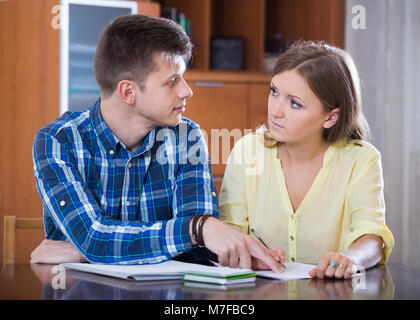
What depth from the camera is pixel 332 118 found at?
5.64ft

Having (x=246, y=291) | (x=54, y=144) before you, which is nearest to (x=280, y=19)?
(x=54, y=144)

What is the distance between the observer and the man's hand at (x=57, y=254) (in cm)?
137

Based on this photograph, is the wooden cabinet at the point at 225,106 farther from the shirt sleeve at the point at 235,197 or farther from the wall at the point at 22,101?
the shirt sleeve at the point at 235,197

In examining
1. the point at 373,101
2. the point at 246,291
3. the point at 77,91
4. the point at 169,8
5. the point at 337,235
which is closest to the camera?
the point at 246,291

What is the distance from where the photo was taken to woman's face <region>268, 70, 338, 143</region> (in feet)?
5.41

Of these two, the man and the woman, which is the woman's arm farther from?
the man

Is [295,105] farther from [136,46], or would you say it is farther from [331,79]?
[136,46]

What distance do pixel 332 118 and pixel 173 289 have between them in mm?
830

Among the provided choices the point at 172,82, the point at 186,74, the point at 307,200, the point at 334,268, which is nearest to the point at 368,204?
the point at 307,200

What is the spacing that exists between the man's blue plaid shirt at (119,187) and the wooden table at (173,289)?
149mm

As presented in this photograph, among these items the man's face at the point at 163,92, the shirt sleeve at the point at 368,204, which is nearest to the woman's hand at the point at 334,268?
the shirt sleeve at the point at 368,204
